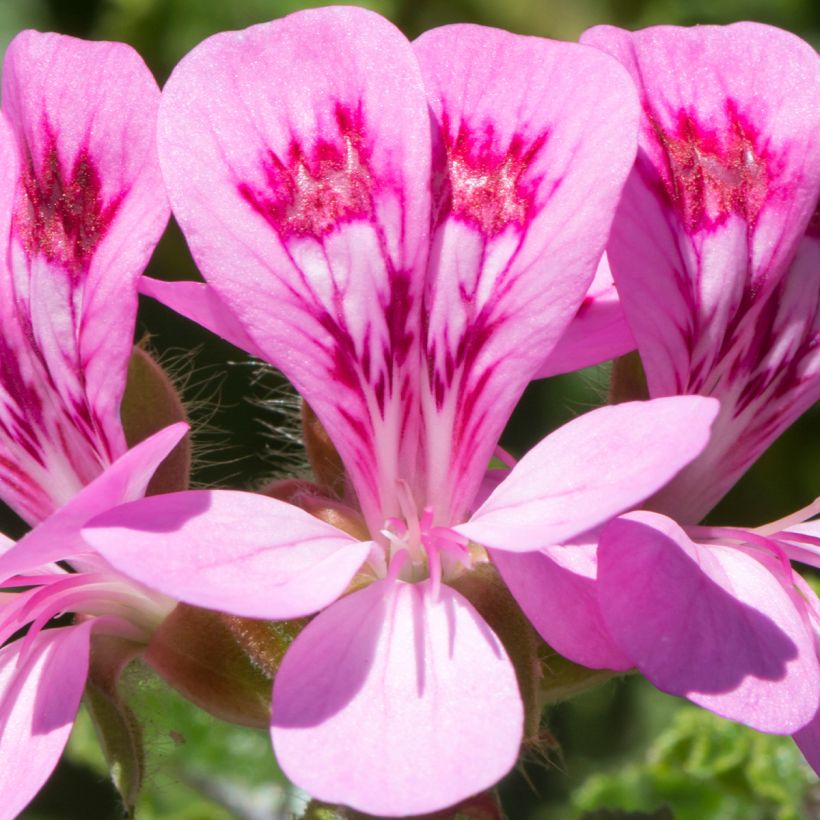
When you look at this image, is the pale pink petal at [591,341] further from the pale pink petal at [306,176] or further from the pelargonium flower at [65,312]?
the pelargonium flower at [65,312]

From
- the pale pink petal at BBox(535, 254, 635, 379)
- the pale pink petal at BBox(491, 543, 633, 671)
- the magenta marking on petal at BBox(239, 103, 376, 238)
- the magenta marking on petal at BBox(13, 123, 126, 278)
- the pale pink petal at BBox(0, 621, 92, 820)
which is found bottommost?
the pale pink petal at BBox(0, 621, 92, 820)

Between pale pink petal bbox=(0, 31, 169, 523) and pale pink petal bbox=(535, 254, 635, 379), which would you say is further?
pale pink petal bbox=(535, 254, 635, 379)

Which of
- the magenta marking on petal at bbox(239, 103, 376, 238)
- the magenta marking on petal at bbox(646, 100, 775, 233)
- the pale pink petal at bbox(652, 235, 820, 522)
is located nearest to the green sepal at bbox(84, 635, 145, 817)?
the magenta marking on petal at bbox(239, 103, 376, 238)

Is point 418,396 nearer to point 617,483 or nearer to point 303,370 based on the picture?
point 303,370

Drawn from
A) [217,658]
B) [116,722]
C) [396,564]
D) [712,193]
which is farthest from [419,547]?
[712,193]

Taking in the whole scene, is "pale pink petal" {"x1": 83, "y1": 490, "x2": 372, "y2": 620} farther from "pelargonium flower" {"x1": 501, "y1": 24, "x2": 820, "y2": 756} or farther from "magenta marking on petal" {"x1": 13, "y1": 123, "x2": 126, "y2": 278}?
"magenta marking on petal" {"x1": 13, "y1": 123, "x2": 126, "y2": 278}

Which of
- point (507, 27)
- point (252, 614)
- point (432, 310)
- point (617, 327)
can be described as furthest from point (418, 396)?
point (507, 27)

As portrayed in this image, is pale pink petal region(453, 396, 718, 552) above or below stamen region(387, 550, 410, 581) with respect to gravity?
above
